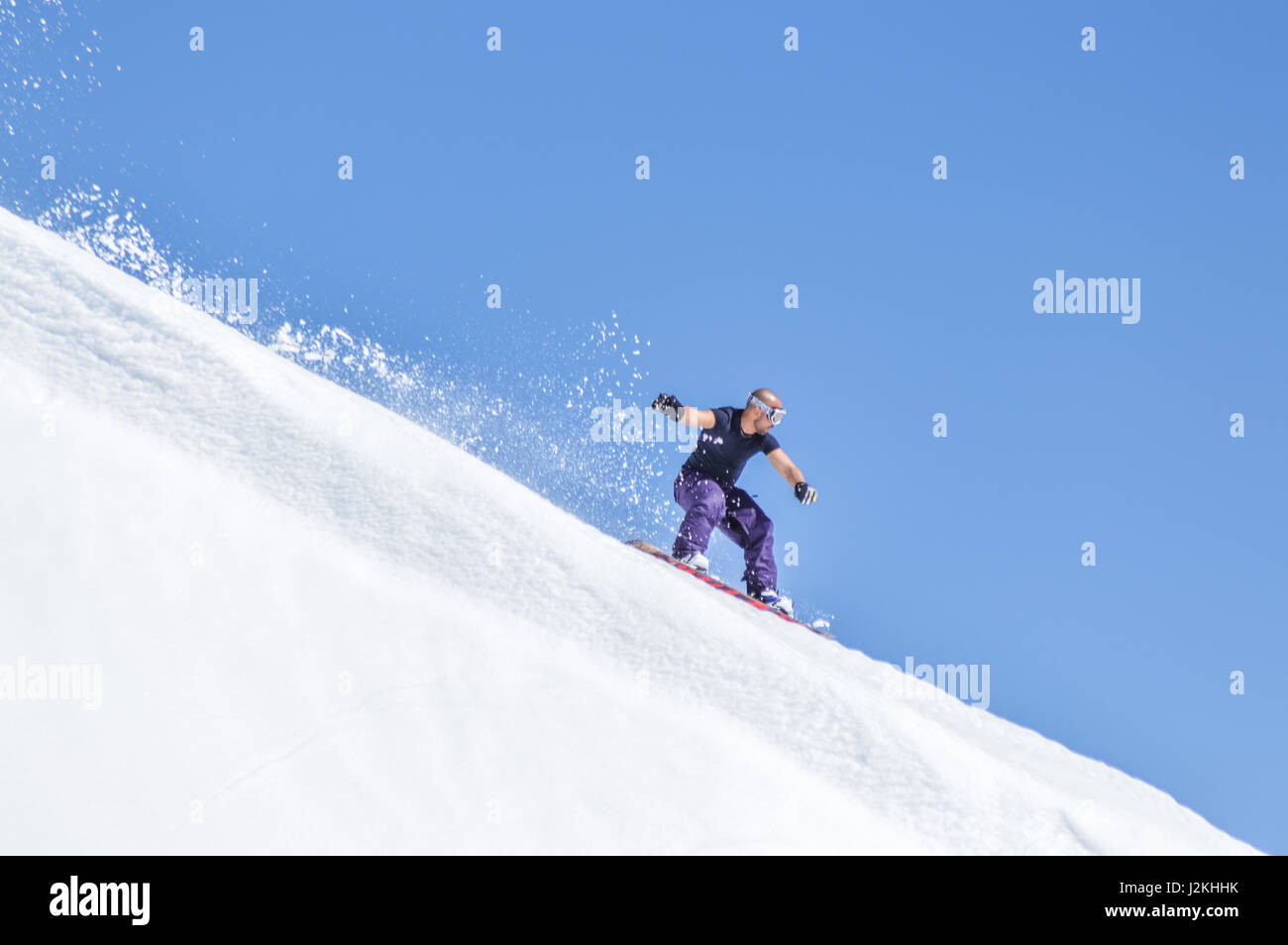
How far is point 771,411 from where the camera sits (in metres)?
9.70

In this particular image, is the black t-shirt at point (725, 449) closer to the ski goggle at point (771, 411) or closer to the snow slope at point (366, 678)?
the ski goggle at point (771, 411)

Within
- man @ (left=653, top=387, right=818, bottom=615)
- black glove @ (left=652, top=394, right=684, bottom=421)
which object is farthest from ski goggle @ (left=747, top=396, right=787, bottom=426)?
black glove @ (left=652, top=394, right=684, bottom=421)

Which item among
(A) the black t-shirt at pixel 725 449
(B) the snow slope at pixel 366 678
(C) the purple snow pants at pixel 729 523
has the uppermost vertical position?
(A) the black t-shirt at pixel 725 449

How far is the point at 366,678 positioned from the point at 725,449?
5820 mm

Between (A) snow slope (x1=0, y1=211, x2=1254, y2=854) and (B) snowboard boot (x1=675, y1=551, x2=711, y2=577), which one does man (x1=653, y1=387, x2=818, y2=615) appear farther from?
(A) snow slope (x1=0, y1=211, x2=1254, y2=854)

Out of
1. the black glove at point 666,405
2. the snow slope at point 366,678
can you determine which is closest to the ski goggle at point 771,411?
the black glove at point 666,405

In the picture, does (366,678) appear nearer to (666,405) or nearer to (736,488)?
(666,405)

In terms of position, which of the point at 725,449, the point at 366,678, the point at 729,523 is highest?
the point at 725,449

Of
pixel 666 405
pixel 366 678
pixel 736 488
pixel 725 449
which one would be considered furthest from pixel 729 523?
pixel 366 678

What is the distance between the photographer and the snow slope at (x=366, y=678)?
401 centimetres

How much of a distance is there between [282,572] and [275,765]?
36.7 inches

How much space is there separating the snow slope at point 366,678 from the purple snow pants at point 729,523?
3.80m
